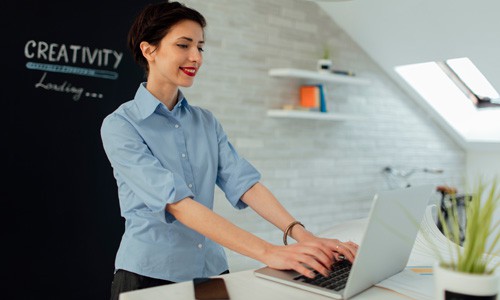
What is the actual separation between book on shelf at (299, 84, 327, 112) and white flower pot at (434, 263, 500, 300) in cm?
355

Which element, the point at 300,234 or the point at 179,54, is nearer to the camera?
the point at 300,234

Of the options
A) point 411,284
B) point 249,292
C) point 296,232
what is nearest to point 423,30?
point 296,232

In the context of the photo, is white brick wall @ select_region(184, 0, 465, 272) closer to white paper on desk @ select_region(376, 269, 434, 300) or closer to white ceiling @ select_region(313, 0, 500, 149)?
white ceiling @ select_region(313, 0, 500, 149)

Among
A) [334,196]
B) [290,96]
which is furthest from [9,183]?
[334,196]

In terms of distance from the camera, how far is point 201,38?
187 cm

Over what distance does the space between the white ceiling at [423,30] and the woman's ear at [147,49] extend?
Answer: 2.39m

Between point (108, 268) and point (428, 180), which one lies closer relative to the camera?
point (108, 268)

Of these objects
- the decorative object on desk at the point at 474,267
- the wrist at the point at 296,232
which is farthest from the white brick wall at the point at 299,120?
the decorative object on desk at the point at 474,267

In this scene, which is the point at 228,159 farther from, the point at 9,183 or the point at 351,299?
the point at 9,183

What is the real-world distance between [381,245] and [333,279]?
0.56 feet

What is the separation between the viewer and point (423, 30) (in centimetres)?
452

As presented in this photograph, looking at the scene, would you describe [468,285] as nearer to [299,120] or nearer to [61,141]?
[61,141]

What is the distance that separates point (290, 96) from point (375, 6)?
1.05 metres

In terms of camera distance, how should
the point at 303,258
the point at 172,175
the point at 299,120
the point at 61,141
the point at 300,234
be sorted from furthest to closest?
1. the point at 299,120
2. the point at 61,141
3. the point at 300,234
4. the point at 172,175
5. the point at 303,258
